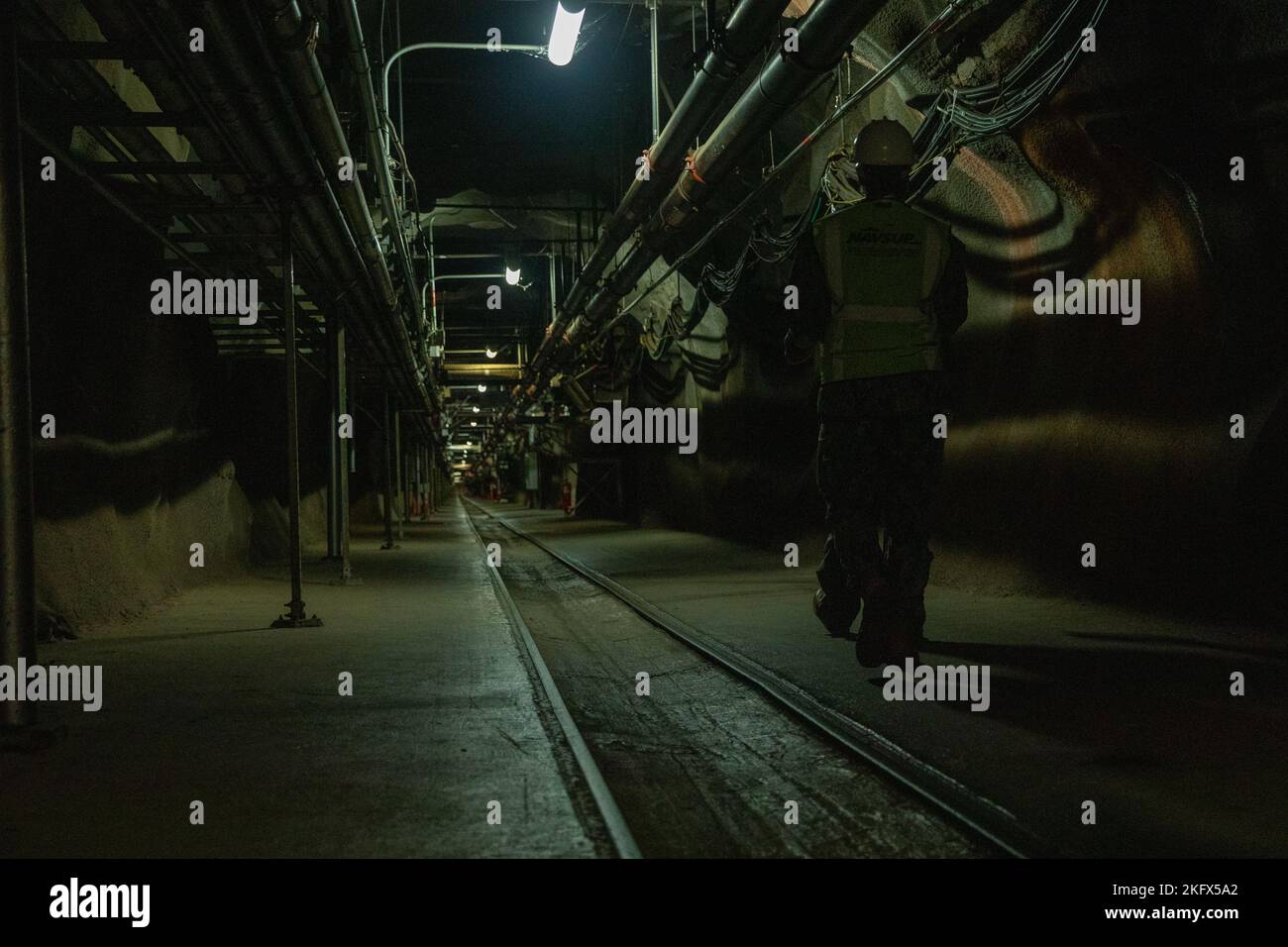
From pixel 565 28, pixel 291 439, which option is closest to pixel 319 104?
pixel 291 439

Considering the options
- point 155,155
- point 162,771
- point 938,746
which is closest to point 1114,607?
point 938,746

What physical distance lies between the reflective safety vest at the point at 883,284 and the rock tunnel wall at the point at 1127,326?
2.17 m

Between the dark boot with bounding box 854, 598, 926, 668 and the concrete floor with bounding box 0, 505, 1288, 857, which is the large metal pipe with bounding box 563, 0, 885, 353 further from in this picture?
the concrete floor with bounding box 0, 505, 1288, 857

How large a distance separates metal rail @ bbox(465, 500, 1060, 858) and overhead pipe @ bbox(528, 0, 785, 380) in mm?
3860

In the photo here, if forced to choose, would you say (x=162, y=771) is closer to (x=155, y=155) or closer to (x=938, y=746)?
(x=938, y=746)

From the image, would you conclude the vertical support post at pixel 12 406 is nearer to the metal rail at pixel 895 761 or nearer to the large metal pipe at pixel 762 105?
the metal rail at pixel 895 761

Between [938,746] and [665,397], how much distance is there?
19.1 m

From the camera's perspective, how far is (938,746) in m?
3.85

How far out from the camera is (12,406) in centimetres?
406

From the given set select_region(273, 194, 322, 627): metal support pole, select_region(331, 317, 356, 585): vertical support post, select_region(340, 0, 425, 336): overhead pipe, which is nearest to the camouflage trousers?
select_region(340, 0, 425, 336): overhead pipe

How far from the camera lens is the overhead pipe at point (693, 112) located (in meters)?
7.02

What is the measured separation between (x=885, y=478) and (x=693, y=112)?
182 inches

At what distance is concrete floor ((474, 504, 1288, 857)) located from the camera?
3.03 metres
